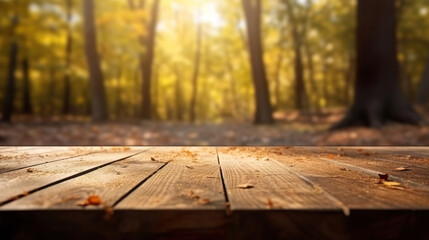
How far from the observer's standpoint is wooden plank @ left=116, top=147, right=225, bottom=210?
89cm

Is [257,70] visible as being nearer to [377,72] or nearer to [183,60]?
[377,72]

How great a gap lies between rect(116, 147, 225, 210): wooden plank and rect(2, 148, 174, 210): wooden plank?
54 millimetres

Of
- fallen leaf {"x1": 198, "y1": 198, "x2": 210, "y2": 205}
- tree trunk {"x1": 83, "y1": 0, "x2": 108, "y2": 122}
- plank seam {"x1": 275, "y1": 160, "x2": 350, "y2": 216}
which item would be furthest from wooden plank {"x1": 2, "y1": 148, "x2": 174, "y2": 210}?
tree trunk {"x1": 83, "y1": 0, "x2": 108, "y2": 122}

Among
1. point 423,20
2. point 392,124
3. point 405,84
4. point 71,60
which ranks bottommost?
point 392,124

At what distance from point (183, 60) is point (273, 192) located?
2147cm

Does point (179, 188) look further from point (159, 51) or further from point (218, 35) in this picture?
point (218, 35)

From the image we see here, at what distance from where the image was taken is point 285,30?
62.6ft

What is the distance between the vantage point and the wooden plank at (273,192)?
0.88m

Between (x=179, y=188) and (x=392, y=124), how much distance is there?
685cm

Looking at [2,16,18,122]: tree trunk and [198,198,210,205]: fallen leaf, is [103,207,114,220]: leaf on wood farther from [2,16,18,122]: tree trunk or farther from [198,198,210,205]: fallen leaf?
[2,16,18,122]: tree trunk

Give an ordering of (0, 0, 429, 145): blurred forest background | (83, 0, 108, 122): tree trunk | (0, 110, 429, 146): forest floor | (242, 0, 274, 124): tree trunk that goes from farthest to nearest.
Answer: (242, 0, 274, 124): tree trunk, (83, 0, 108, 122): tree trunk, (0, 0, 429, 145): blurred forest background, (0, 110, 429, 146): forest floor

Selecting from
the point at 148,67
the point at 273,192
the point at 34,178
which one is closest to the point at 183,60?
the point at 148,67

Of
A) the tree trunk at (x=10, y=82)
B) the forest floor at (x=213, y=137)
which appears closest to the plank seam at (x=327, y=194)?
the forest floor at (x=213, y=137)

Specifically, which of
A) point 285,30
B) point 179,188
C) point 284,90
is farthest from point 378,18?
point 284,90
